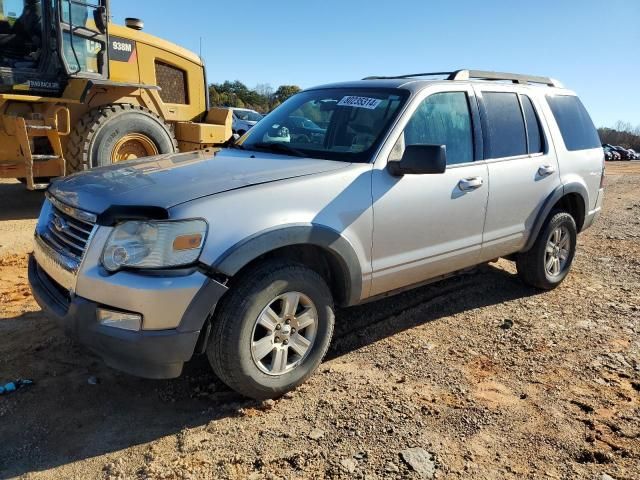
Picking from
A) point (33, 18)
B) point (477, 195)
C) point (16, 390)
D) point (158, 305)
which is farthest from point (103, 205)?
point (33, 18)

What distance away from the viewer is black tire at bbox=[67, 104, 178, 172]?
7.14m

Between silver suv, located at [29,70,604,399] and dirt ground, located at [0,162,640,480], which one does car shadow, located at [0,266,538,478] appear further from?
silver suv, located at [29,70,604,399]

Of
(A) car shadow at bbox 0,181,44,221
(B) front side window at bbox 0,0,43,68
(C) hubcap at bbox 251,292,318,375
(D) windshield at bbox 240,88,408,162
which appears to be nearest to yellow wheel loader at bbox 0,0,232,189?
(B) front side window at bbox 0,0,43,68

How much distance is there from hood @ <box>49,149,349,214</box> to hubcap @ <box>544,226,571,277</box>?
2682 mm

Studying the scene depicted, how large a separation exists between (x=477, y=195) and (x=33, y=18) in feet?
21.9

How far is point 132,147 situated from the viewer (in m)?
7.89

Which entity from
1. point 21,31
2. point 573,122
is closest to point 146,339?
point 573,122

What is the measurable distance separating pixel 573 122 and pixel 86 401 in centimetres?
487

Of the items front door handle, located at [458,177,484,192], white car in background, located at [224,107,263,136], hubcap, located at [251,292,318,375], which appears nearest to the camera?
hubcap, located at [251,292,318,375]

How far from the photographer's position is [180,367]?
2797 mm

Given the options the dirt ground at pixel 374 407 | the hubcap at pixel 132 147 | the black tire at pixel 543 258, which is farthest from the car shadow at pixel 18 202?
the black tire at pixel 543 258

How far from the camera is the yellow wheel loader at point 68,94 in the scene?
678 centimetres

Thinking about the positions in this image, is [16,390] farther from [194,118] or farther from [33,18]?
[194,118]

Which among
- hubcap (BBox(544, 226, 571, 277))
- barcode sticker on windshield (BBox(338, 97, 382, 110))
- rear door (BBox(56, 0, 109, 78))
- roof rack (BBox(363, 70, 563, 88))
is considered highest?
rear door (BBox(56, 0, 109, 78))
